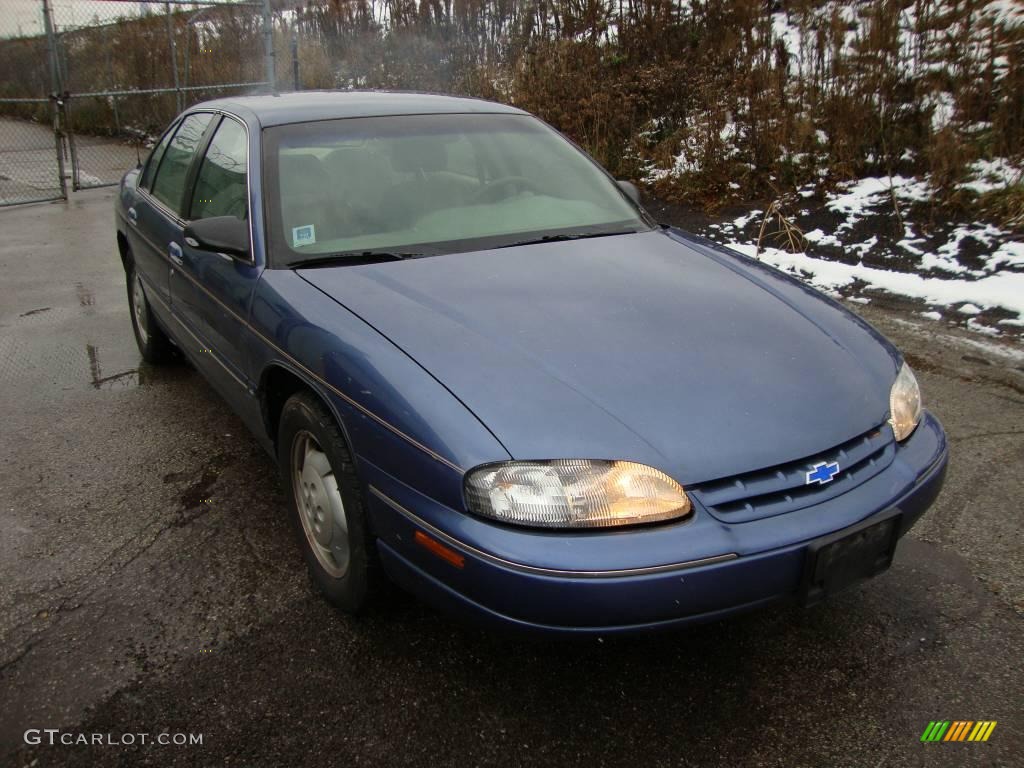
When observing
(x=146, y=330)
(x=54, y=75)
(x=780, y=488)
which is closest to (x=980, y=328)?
(x=780, y=488)

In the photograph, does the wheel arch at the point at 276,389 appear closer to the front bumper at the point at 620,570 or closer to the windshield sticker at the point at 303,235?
the windshield sticker at the point at 303,235

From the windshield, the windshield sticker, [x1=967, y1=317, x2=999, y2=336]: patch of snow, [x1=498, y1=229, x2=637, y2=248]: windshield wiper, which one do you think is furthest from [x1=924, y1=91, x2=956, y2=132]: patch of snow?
the windshield sticker

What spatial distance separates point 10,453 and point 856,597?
355cm

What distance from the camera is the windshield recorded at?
309cm

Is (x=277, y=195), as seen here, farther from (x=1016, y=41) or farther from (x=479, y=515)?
(x=1016, y=41)

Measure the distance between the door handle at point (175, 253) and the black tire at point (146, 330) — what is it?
0.90 metres

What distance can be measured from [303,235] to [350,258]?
0.21 metres

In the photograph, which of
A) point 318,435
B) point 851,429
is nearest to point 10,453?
point 318,435

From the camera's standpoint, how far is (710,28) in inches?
379

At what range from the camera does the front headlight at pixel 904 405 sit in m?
2.48

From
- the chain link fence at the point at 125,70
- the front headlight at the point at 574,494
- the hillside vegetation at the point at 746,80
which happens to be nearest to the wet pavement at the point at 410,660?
the front headlight at the point at 574,494

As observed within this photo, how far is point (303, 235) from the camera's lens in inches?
120

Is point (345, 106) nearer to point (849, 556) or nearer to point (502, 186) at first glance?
point (502, 186)

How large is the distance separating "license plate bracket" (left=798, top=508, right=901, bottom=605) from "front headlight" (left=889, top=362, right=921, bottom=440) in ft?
Result: 1.14
